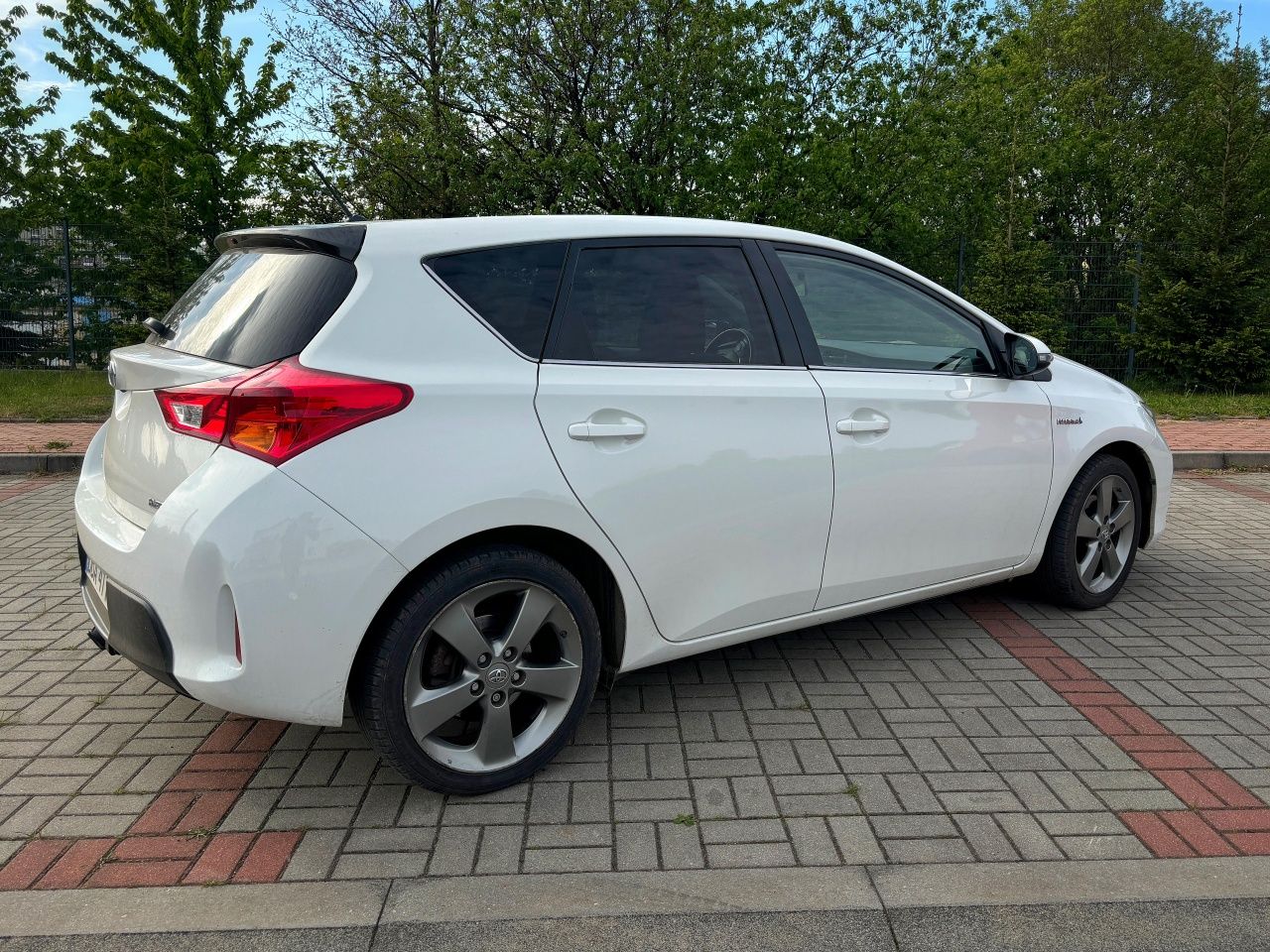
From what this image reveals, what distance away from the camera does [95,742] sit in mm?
3477

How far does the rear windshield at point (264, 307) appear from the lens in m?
2.87

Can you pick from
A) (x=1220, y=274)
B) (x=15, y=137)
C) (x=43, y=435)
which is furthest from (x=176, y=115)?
(x=1220, y=274)

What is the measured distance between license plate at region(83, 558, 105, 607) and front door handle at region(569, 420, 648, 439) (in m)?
1.47

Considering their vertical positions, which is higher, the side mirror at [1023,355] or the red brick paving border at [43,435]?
the side mirror at [1023,355]

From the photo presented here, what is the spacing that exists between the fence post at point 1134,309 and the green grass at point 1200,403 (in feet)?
0.89

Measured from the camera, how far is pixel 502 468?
9.63ft

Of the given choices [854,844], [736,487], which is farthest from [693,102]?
[854,844]

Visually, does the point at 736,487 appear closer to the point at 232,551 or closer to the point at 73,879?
the point at 232,551

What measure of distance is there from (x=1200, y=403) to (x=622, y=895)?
512 inches

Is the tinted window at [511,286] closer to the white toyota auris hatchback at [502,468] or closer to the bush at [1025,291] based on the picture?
the white toyota auris hatchback at [502,468]

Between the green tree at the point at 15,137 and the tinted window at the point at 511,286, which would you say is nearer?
the tinted window at the point at 511,286

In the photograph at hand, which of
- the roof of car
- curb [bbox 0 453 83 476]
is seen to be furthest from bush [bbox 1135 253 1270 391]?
curb [bbox 0 453 83 476]

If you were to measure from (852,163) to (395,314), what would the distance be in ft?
→ 45.1

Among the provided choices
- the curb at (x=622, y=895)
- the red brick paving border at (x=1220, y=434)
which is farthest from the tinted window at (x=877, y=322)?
the red brick paving border at (x=1220, y=434)
